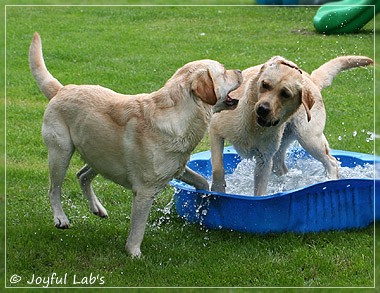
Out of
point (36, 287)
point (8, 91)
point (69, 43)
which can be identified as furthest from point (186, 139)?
point (69, 43)

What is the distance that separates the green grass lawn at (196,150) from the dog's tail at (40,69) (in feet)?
3.10

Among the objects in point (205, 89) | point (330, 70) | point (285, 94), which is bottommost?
point (330, 70)

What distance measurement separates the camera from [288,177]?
6387 mm

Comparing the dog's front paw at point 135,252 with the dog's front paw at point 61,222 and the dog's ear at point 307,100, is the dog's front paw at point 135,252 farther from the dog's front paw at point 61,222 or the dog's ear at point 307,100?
the dog's ear at point 307,100

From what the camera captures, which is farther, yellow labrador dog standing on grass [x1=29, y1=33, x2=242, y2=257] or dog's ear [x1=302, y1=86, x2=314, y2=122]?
dog's ear [x1=302, y1=86, x2=314, y2=122]

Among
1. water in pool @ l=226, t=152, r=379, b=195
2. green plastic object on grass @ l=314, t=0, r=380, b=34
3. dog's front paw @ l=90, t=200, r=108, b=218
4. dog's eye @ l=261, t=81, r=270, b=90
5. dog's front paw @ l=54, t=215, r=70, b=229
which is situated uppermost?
dog's eye @ l=261, t=81, r=270, b=90

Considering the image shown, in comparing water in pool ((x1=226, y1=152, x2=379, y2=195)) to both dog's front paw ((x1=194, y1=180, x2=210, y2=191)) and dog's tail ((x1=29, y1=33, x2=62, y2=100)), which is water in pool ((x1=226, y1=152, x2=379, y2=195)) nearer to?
dog's front paw ((x1=194, y1=180, x2=210, y2=191))

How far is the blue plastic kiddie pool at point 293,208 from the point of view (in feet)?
17.2

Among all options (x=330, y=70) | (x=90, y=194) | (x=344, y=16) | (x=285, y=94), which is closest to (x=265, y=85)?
(x=285, y=94)

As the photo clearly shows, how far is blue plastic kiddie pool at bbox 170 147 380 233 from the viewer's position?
5250 millimetres

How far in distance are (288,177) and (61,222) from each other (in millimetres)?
2012

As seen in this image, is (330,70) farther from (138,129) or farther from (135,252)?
(135,252)

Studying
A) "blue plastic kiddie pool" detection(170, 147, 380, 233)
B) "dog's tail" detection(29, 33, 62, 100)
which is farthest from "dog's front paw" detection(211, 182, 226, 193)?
"dog's tail" detection(29, 33, 62, 100)

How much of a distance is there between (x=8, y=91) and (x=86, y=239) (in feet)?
13.1
